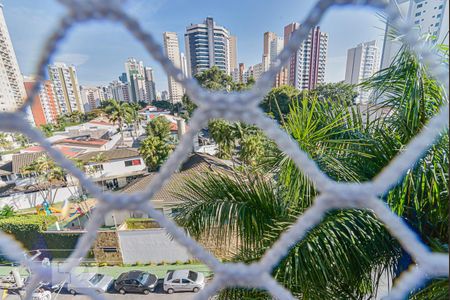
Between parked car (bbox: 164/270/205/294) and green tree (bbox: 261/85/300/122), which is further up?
green tree (bbox: 261/85/300/122)

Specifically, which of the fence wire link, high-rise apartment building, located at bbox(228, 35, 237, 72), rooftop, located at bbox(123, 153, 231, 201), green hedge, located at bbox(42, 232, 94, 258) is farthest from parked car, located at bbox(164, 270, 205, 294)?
high-rise apartment building, located at bbox(228, 35, 237, 72)

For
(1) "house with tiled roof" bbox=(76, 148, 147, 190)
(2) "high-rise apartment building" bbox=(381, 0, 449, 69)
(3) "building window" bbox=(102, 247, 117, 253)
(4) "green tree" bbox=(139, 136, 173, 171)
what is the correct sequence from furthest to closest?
1. (1) "house with tiled roof" bbox=(76, 148, 147, 190)
2. (4) "green tree" bbox=(139, 136, 173, 171)
3. (3) "building window" bbox=(102, 247, 117, 253)
4. (2) "high-rise apartment building" bbox=(381, 0, 449, 69)

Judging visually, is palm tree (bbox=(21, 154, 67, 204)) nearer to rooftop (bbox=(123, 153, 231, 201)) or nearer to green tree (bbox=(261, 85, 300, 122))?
rooftop (bbox=(123, 153, 231, 201))

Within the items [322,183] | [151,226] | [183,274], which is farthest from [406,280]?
[151,226]

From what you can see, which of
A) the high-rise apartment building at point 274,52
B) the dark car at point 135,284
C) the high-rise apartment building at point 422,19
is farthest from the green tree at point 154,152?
the high-rise apartment building at point 422,19

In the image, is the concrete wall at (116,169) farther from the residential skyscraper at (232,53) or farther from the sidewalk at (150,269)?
the residential skyscraper at (232,53)

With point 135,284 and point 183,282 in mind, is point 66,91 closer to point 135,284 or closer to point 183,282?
point 135,284

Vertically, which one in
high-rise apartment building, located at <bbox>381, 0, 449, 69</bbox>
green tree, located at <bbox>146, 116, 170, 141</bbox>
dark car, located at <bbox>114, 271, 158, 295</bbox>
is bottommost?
dark car, located at <bbox>114, 271, 158, 295</bbox>
